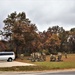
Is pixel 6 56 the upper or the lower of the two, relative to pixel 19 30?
lower

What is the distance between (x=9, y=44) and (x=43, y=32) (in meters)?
44.0

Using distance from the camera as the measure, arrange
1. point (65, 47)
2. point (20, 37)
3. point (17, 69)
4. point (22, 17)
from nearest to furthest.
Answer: point (17, 69)
point (20, 37)
point (22, 17)
point (65, 47)

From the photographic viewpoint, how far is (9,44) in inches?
2987

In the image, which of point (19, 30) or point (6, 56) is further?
point (19, 30)

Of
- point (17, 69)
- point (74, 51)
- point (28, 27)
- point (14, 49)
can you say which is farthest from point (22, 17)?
point (74, 51)

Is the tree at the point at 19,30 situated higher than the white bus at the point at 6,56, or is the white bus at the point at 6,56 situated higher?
the tree at the point at 19,30

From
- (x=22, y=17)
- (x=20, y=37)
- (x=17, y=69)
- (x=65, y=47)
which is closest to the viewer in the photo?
(x=17, y=69)

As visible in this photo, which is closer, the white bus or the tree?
the white bus

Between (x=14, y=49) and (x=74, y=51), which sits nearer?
(x=14, y=49)

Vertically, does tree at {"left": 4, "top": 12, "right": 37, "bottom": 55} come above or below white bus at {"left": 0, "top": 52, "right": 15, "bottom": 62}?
above

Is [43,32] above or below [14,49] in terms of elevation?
above

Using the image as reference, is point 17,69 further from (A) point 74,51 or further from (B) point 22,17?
(A) point 74,51

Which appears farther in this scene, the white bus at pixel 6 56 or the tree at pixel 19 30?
the tree at pixel 19 30

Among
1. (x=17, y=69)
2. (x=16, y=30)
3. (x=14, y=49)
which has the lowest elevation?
(x=17, y=69)
